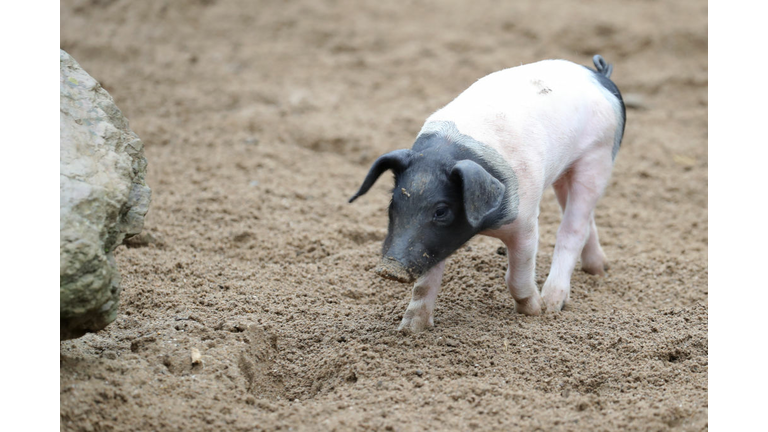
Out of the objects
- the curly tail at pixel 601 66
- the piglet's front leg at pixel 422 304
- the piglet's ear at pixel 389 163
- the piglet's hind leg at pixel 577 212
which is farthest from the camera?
the curly tail at pixel 601 66

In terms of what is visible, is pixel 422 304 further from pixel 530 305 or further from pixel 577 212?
pixel 577 212

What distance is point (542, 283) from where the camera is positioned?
4930 mm

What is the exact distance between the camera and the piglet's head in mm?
3557

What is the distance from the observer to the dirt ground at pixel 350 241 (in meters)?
3.44

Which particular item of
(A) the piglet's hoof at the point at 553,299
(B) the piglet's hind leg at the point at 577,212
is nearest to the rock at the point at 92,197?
(A) the piglet's hoof at the point at 553,299

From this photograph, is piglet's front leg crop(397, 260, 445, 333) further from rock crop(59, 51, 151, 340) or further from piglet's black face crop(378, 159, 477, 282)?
rock crop(59, 51, 151, 340)

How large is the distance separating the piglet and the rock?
1.12 meters

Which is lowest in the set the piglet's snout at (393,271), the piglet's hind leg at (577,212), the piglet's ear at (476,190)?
the piglet's hind leg at (577,212)

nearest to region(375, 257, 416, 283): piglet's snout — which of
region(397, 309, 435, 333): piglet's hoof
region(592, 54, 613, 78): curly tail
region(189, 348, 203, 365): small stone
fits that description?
region(397, 309, 435, 333): piglet's hoof

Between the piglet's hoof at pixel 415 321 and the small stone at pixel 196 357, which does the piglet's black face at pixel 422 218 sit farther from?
the small stone at pixel 196 357

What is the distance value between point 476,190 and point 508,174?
439 mm

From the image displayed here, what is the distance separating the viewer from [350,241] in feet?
18.0

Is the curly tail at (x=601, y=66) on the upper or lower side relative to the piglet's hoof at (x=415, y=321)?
upper

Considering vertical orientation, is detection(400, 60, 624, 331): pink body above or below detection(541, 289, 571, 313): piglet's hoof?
above
